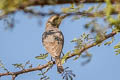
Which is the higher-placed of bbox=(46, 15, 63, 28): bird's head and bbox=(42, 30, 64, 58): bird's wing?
bbox=(42, 30, 64, 58): bird's wing

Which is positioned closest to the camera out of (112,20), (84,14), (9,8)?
(9,8)

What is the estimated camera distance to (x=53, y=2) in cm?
137

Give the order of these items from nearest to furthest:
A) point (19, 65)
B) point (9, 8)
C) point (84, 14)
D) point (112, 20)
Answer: point (9, 8), point (112, 20), point (84, 14), point (19, 65)

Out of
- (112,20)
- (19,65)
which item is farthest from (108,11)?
(19,65)

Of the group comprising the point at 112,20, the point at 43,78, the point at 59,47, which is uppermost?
the point at 59,47

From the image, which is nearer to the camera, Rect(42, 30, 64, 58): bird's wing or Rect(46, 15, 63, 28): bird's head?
Rect(46, 15, 63, 28): bird's head

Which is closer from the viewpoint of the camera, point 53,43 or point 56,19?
point 56,19

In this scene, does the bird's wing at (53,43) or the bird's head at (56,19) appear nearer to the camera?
the bird's head at (56,19)

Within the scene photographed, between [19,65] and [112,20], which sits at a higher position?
[19,65]

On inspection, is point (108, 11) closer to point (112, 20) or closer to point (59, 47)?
point (112, 20)

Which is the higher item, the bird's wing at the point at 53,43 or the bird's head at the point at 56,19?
the bird's wing at the point at 53,43

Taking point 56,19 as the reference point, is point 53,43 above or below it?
above

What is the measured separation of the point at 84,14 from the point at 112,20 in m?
0.37

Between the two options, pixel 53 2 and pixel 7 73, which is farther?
pixel 7 73
